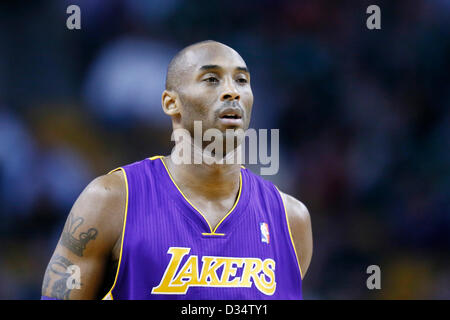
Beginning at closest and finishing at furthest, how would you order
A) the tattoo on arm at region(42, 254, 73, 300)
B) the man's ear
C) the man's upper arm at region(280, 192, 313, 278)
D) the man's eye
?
the tattoo on arm at region(42, 254, 73, 300) < the man's eye < the man's ear < the man's upper arm at region(280, 192, 313, 278)

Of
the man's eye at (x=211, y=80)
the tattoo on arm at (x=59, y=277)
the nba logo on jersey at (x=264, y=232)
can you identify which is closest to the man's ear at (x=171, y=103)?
the man's eye at (x=211, y=80)

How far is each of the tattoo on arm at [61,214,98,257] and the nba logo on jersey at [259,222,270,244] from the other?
93 centimetres

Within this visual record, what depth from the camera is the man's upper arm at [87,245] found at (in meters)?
2.61

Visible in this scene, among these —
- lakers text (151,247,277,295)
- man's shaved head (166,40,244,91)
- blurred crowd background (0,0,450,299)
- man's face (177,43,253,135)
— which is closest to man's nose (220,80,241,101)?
man's face (177,43,253,135)

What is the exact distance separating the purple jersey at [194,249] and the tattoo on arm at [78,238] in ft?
0.55

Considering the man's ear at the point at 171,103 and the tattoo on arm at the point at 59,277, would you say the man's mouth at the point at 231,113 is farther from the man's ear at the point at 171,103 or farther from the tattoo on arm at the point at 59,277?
the tattoo on arm at the point at 59,277

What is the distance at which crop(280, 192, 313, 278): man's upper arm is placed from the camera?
320cm

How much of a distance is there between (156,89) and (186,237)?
3.26 meters

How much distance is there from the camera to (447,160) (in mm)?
6168

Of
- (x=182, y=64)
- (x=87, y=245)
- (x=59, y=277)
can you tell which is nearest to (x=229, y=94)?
(x=182, y=64)

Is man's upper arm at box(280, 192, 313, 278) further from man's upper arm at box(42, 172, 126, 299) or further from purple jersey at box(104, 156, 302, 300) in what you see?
man's upper arm at box(42, 172, 126, 299)

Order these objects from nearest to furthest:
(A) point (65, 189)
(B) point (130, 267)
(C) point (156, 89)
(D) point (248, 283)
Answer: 1. (B) point (130, 267)
2. (D) point (248, 283)
3. (A) point (65, 189)
4. (C) point (156, 89)
